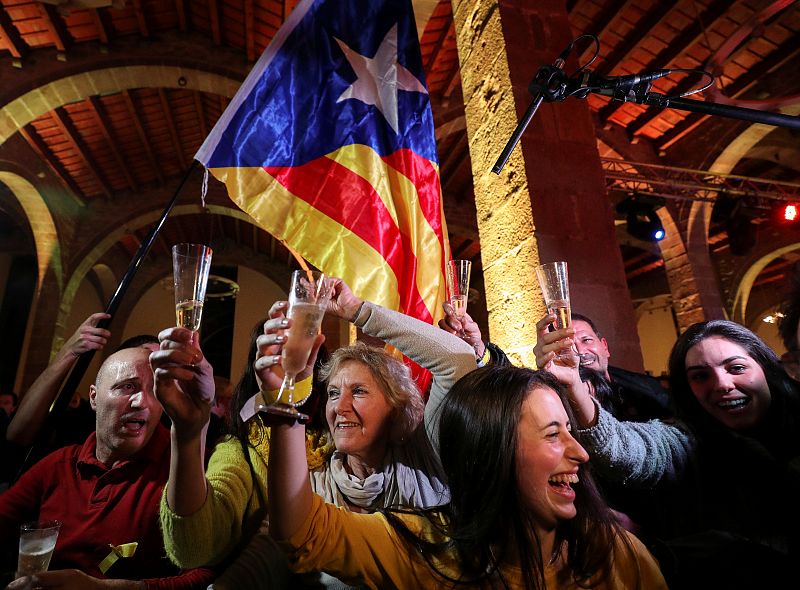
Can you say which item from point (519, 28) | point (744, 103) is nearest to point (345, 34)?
point (519, 28)

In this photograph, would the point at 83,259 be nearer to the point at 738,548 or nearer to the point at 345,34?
the point at 345,34

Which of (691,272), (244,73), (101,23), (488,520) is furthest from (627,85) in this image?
(691,272)

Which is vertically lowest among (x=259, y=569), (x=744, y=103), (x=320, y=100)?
(x=259, y=569)

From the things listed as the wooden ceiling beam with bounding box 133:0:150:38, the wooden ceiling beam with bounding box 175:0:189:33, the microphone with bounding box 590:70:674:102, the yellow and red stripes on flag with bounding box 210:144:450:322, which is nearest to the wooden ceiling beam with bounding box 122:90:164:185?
the wooden ceiling beam with bounding box 133:0:150:38

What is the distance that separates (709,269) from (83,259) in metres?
11.4

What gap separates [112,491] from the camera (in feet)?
5.21

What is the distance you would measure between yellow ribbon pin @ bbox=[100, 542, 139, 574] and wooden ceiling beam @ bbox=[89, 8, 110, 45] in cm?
651

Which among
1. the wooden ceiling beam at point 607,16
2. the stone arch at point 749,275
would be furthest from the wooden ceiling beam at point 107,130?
the stone arch at point 749,275

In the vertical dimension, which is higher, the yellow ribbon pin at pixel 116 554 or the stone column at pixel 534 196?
the stone column at pixel 534 196

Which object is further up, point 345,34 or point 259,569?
point 345,34

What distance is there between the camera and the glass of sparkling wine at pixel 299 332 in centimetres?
92

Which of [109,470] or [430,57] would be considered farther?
[430,57]

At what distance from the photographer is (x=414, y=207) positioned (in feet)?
8.41

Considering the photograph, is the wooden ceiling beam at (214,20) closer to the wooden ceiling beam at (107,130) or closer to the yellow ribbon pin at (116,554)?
the wooden ceiling beam at (107,130)
